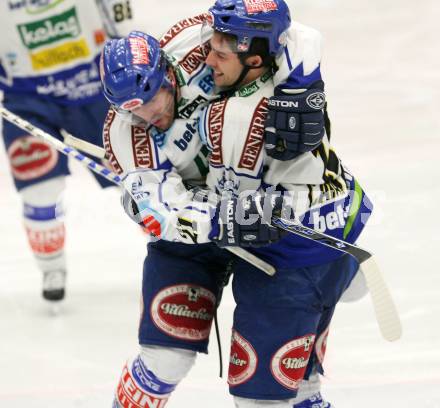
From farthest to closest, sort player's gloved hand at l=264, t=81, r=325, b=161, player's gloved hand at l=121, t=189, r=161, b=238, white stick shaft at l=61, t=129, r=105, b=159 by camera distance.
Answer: white stick shaft at l=61, t=129, r=105, b=159
player's gloved hand at l=121, t=189, r=161, b=238
player's gloved hand at l=264, t=81, r=325, b=161

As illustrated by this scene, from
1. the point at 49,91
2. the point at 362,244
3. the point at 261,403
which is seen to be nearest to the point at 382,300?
the point at 261,403

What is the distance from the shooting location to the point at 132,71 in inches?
96.4

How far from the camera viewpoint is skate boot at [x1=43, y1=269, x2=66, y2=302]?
163 inches

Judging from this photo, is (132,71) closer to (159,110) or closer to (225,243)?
(159,110)

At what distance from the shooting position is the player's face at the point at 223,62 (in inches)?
98.4

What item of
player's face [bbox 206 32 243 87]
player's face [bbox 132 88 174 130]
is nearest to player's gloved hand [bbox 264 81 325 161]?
player's face [bbox 206 32 243 87]

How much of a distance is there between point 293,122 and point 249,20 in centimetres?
27

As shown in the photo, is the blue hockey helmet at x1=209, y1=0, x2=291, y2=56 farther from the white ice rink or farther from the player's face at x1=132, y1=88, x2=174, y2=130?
the white ice rink

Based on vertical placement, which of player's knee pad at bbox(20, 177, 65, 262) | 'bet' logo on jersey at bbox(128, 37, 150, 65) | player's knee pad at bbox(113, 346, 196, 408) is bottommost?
player's knee pad at bbox(20, 177, 65, 262)

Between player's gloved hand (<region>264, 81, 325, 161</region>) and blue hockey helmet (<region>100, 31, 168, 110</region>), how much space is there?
0.29 m

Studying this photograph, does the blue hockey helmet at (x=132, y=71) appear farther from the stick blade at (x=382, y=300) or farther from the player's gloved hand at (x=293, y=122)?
the stick blade at (x=382, y=300)

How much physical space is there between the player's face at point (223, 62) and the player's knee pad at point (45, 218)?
167 centimetres

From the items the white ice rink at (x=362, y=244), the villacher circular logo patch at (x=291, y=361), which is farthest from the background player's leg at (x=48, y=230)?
the villacher circular logo patch at (x=291, y=361)

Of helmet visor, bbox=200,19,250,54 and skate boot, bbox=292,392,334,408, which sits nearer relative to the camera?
helmet visor, bbox=200,19,250,54
